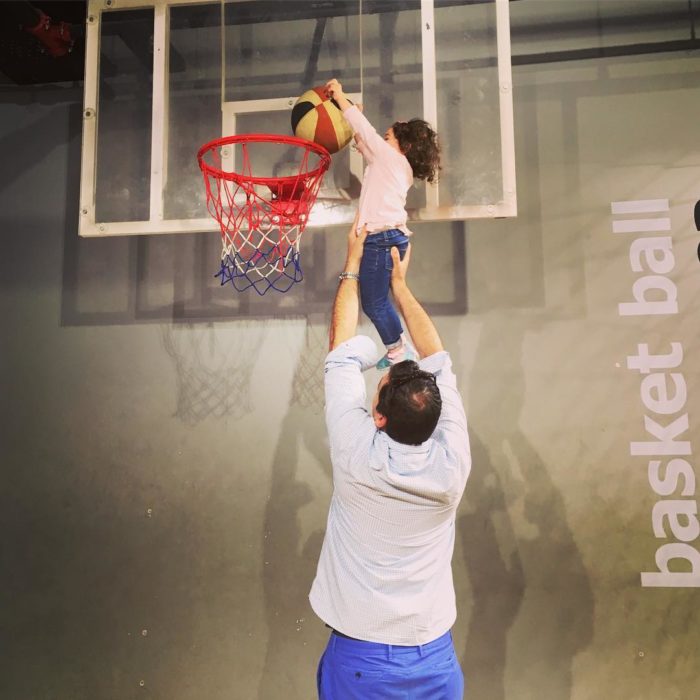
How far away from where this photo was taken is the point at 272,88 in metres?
3.12

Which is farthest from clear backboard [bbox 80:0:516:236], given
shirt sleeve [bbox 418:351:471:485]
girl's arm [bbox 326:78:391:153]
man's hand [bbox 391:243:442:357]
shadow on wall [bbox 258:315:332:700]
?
shadow on wall [bbox 258:315:332:700]

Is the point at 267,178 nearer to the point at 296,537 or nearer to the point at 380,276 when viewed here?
the point at 380,276

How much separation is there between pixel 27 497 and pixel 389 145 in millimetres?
2869

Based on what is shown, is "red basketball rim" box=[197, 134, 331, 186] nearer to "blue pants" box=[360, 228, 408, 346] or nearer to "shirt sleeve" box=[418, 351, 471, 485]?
"blue pants" box=[360, 228, 408, 346]

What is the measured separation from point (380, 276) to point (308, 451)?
4.22 feet

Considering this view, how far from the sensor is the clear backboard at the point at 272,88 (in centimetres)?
295

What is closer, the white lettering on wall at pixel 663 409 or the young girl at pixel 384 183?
the young girl at pixel 384 183

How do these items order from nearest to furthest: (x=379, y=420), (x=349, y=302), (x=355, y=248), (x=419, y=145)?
1. (x=379, y=420)
2. (x=349, y=302)
3. (x=355, y=248)
4. (x=419, y=145)

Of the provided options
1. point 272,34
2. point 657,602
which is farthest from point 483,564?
point 272,34

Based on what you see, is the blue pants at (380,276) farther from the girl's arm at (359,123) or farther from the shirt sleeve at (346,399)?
the shirt sleeve at (346,399)

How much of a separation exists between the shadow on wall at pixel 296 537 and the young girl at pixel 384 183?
0.93 metres

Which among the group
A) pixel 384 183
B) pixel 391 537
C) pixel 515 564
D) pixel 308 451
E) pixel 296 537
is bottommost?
pixel 515 564

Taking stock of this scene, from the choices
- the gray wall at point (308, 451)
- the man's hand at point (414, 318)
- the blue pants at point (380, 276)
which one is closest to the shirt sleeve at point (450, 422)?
the man's hand at point (414, 318)

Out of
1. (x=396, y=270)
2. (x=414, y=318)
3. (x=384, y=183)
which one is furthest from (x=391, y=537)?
(x=384, y=183)
